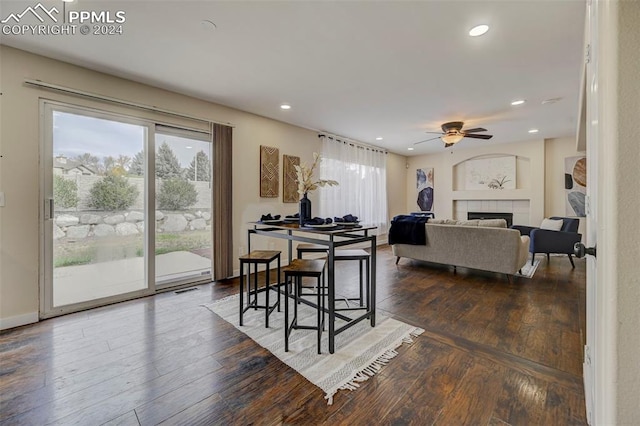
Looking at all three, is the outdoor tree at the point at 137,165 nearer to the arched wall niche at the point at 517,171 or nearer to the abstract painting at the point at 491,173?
the arched wall niche at the point at 517,171

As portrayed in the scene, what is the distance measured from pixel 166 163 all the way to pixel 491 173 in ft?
23.2

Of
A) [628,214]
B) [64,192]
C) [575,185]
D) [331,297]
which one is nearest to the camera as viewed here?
[628,214]

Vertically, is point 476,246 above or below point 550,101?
below

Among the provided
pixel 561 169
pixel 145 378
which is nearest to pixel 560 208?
pixel 561 169

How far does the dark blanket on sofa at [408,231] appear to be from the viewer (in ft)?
14.4

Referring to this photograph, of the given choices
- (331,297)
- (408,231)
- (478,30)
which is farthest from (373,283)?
(408,231)

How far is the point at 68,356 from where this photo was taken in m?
2.00

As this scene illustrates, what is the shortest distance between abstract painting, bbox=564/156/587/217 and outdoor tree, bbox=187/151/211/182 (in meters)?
7.23

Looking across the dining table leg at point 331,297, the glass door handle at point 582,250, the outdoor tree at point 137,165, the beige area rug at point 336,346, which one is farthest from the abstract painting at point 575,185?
the outdoor tree at point 137,165

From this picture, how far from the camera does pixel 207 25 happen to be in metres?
2.16

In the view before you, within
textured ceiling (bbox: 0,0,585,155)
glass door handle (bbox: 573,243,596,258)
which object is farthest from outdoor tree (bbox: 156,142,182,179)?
glass door handle (bbox: 573,243,596,258)

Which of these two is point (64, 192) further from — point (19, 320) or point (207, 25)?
point (207, 25)

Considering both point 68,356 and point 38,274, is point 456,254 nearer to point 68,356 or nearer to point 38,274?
point 68,356

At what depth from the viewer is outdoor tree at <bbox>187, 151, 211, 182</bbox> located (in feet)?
12.4
